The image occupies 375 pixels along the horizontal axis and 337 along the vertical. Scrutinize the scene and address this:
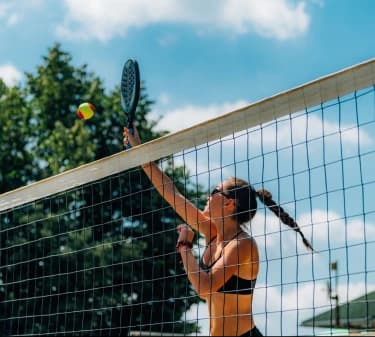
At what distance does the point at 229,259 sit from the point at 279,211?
0.53 metres

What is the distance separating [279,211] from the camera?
535 centimetres

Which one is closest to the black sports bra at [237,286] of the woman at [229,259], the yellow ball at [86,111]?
the woman at [229,259]

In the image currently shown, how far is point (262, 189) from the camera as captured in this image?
539cm

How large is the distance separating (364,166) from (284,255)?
27.4 inches

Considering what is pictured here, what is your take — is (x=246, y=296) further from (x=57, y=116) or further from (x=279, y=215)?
(x=57, y=116)

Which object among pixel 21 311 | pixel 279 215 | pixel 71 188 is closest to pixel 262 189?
pixel 279 215

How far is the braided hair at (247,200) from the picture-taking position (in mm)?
5309

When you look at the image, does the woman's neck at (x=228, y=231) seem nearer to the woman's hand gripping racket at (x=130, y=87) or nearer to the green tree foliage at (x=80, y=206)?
the woman's hand gripping racket at (x=130, y=87)

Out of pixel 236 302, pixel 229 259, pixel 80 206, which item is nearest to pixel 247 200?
pixel 229 259

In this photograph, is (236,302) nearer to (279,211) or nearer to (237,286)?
(237,286)

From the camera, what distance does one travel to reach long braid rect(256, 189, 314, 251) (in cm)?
521

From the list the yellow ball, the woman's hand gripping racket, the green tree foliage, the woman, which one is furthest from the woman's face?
the green tree foliage

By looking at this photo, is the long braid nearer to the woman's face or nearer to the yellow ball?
the woman's face

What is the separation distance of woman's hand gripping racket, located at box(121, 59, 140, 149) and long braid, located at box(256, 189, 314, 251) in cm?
131
